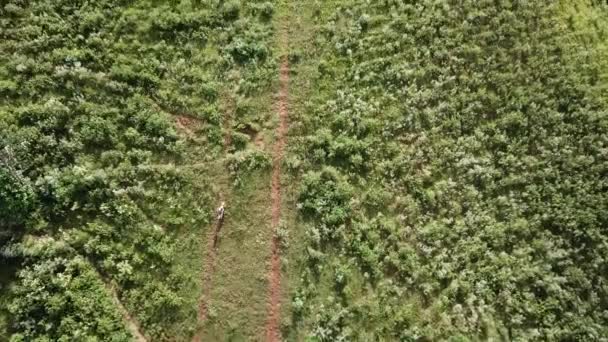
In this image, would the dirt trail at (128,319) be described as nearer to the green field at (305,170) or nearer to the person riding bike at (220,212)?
the green field at (305,170)

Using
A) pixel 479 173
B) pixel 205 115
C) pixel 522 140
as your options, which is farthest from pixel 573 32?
pixel 205 115

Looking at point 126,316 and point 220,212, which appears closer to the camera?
point 126,316

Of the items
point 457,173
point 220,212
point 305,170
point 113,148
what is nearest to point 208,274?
point 220,212

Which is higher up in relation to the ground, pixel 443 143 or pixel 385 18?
pixel 385 18

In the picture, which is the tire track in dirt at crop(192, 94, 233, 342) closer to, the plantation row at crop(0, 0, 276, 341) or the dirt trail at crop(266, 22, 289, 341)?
the plantation row at crop(0, 0, 276, 341)

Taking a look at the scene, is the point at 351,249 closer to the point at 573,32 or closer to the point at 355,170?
the point at 355,170

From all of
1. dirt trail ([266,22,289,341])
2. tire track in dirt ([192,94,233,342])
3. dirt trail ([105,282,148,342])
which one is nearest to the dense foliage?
dirt trail ([266,22,289,341])

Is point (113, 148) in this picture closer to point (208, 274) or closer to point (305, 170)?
point (208, 274)

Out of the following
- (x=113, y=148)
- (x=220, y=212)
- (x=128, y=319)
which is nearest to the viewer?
(x=128, y=319)
